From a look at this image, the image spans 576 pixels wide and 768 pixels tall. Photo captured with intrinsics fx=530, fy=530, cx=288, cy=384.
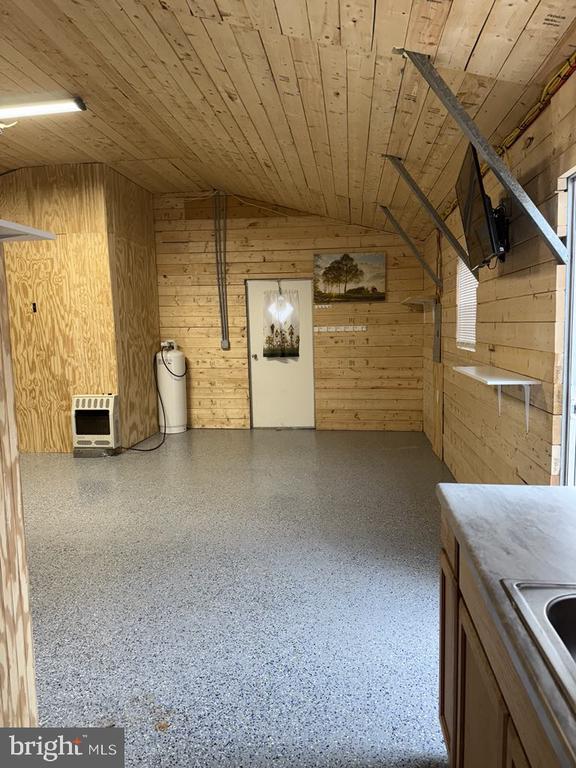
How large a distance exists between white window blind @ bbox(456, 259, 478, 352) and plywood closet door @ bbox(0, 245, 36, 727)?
308 cm

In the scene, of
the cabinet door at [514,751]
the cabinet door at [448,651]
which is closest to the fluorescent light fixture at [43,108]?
the cabinet door at [448,651]

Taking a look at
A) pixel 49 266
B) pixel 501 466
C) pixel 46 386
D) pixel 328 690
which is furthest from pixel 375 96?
pixel 46 386

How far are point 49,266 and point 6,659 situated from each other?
16.9ft

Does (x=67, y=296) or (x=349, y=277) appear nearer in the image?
(x=67, y=296)

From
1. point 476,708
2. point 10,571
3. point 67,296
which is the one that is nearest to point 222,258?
point 67,296

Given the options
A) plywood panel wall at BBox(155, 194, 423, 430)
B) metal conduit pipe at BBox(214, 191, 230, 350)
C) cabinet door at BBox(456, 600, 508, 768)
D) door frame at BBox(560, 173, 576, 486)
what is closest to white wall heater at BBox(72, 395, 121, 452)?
plywood panel wall at BBox(155, 194, 423, 430)

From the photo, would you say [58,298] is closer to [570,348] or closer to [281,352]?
[281,352]

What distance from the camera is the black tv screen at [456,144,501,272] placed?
8.31 feet

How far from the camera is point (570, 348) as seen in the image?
2148 millimetres

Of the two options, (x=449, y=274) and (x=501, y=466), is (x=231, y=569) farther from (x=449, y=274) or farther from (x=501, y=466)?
(x=449, y=274)

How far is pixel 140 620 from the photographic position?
250 centimetres

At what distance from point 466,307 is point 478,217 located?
1549 millimetres

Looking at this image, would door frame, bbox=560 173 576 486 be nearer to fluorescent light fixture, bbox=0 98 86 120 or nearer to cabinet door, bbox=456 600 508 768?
cabinet door, bbox=456 600 508 768

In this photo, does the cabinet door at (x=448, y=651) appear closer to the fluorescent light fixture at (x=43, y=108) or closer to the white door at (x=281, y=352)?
the fluorescent light fixture at (x=43, y=108)
